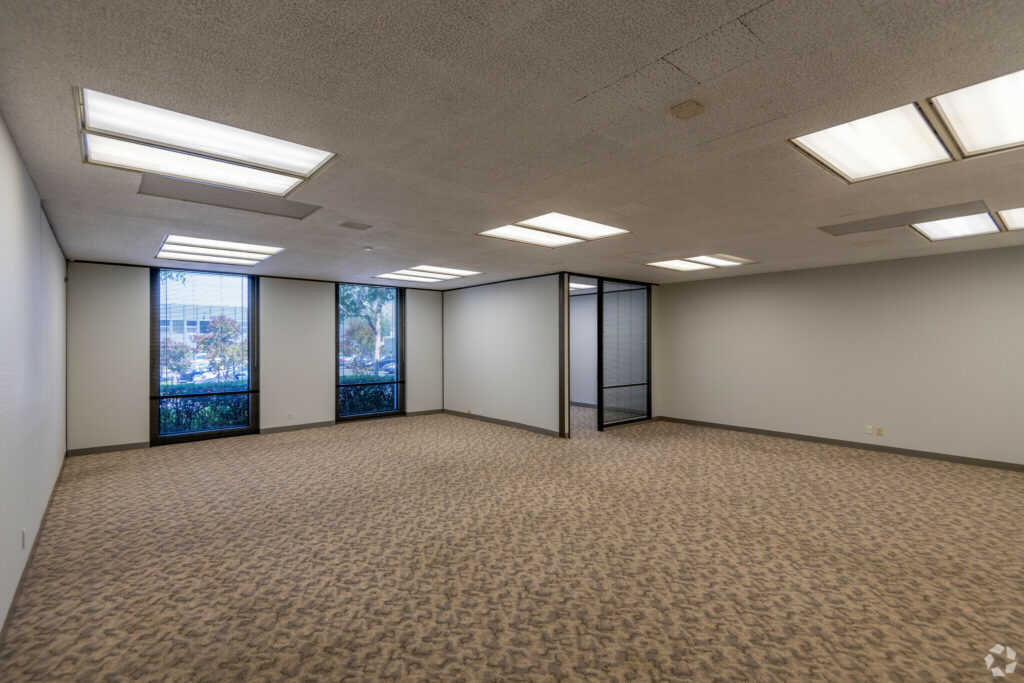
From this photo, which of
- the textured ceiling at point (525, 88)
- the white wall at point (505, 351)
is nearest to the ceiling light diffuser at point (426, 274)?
the white wall at point (505, 351)

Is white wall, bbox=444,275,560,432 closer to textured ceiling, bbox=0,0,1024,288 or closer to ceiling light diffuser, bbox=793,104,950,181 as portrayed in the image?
textured ceiling, bbox=0,0,1024,288

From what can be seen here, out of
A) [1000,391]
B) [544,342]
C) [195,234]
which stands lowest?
[1000,391]

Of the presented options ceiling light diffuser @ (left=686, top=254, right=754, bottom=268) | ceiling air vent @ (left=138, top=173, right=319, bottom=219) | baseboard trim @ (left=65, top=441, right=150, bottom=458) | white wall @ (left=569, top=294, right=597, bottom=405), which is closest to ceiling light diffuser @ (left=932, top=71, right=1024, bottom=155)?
ceiling light diffuser @ (left=686, top=254, right=754, bottom=268)

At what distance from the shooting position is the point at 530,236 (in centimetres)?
529

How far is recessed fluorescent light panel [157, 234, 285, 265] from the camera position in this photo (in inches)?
219

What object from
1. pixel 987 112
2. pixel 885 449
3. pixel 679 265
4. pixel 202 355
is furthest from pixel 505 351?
pixel 987 112

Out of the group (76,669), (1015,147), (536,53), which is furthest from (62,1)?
(1015,147)

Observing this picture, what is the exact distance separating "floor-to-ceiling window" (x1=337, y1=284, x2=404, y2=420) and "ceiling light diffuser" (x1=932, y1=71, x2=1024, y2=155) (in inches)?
348

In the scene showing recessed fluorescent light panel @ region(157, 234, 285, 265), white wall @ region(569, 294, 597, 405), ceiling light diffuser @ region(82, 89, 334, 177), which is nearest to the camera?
ceiling light diffuser @ region(82, 89, 334, 177)

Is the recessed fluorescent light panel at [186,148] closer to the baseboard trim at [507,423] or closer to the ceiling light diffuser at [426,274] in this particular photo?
the ceiling light diffuser at [426,274]

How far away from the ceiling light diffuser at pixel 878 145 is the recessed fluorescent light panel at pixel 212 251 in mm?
5643

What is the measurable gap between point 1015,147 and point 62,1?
4.73m

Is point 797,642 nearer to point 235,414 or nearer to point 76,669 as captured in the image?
point 76,669

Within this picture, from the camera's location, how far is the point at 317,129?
260 cm
